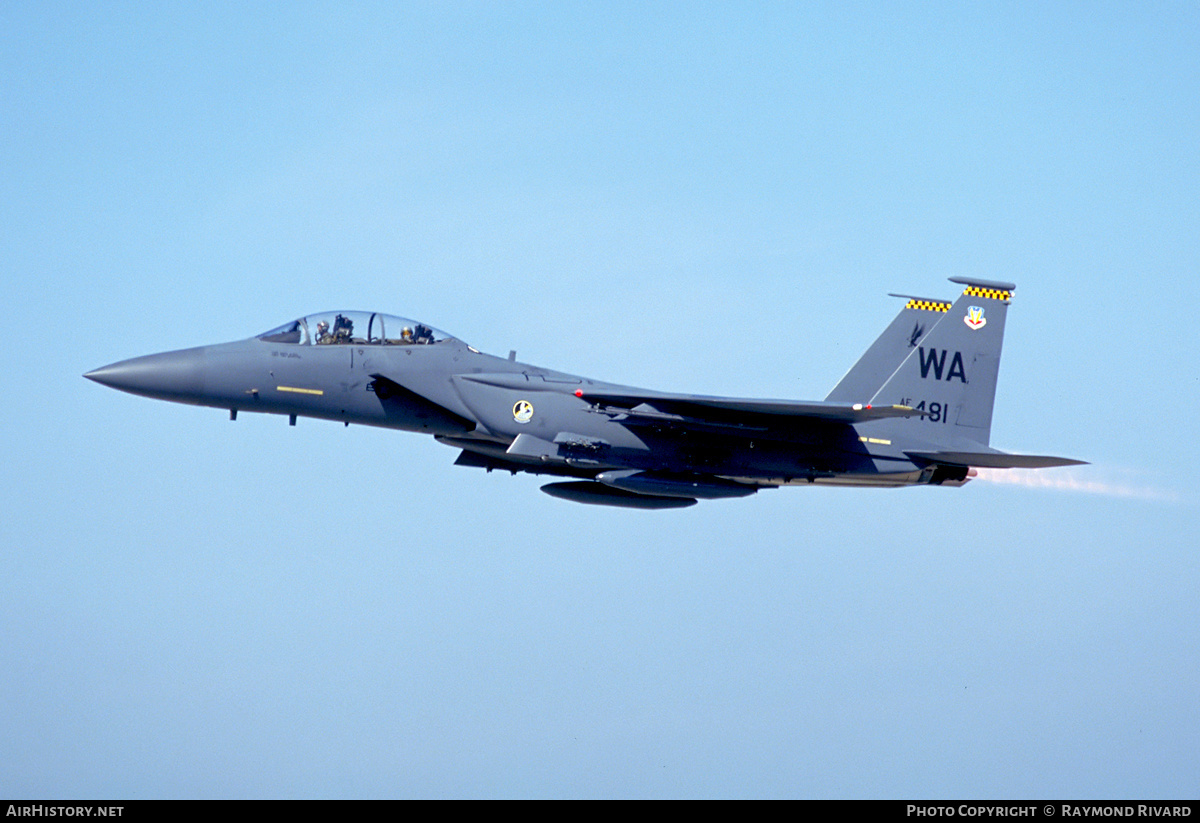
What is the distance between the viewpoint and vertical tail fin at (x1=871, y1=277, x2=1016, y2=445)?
21.8 m

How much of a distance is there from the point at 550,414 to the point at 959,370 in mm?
6603

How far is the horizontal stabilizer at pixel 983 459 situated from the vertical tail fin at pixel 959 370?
494mm

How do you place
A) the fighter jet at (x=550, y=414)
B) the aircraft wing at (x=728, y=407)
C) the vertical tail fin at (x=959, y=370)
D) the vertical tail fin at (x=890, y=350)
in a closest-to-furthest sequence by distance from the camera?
the aircraft wing at (x=728, y=407) → the fighter jet at (x=550, y=414) → the vertical tail fin at (x=959, y=370) → the vertical tail fin at (x=890, y=350)

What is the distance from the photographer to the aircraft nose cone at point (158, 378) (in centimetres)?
1967

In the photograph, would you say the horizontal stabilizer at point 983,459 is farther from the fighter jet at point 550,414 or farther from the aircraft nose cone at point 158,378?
the aircraft nose cone at point 158,378

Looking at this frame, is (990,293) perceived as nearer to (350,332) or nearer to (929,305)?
(929,305)

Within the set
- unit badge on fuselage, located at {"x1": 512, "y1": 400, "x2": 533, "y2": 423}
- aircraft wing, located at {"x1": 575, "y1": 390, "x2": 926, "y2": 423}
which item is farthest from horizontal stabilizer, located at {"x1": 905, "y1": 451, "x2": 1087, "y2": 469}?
unit badge on fuselage, located at {"x1": 512, "y1": 400, "x2": 533, "y2": 423}

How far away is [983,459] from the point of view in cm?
2095

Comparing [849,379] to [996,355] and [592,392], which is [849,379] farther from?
[592,392]

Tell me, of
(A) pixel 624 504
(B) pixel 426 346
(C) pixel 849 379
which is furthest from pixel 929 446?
(B) pixel 426 346

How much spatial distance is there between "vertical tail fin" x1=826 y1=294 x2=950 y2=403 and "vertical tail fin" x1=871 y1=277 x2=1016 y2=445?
17 cm

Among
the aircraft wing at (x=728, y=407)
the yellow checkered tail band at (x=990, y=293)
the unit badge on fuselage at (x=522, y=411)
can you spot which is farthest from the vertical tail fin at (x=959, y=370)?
the unit badge on fuselage at (x=522, y=411)

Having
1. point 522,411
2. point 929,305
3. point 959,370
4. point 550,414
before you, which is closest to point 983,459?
point 959,370
